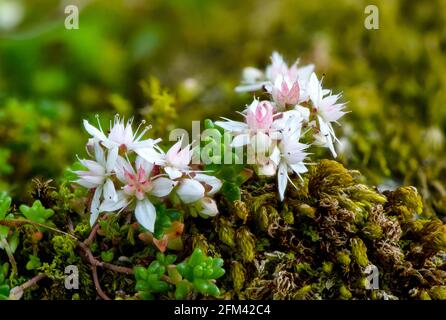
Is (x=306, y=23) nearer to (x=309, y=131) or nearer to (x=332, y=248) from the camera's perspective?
(x=309, y=131)

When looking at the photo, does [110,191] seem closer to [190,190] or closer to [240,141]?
[190,190]

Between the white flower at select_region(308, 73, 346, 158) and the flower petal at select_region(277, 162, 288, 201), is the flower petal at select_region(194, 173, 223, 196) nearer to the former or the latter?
the flower petal at select_region(277, 162, 288, 201)

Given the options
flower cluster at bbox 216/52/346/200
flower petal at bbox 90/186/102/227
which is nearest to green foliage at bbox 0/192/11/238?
flower petal at bbox 90/186/102/227

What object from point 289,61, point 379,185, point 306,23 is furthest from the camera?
point 306,23

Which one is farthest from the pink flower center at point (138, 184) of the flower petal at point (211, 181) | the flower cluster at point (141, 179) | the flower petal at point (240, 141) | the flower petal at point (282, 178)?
the flower petal at point (282, 178)

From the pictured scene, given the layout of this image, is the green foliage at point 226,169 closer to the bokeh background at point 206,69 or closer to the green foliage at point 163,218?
the green foliage at point 163,218

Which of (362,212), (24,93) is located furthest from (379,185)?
(24,93)
